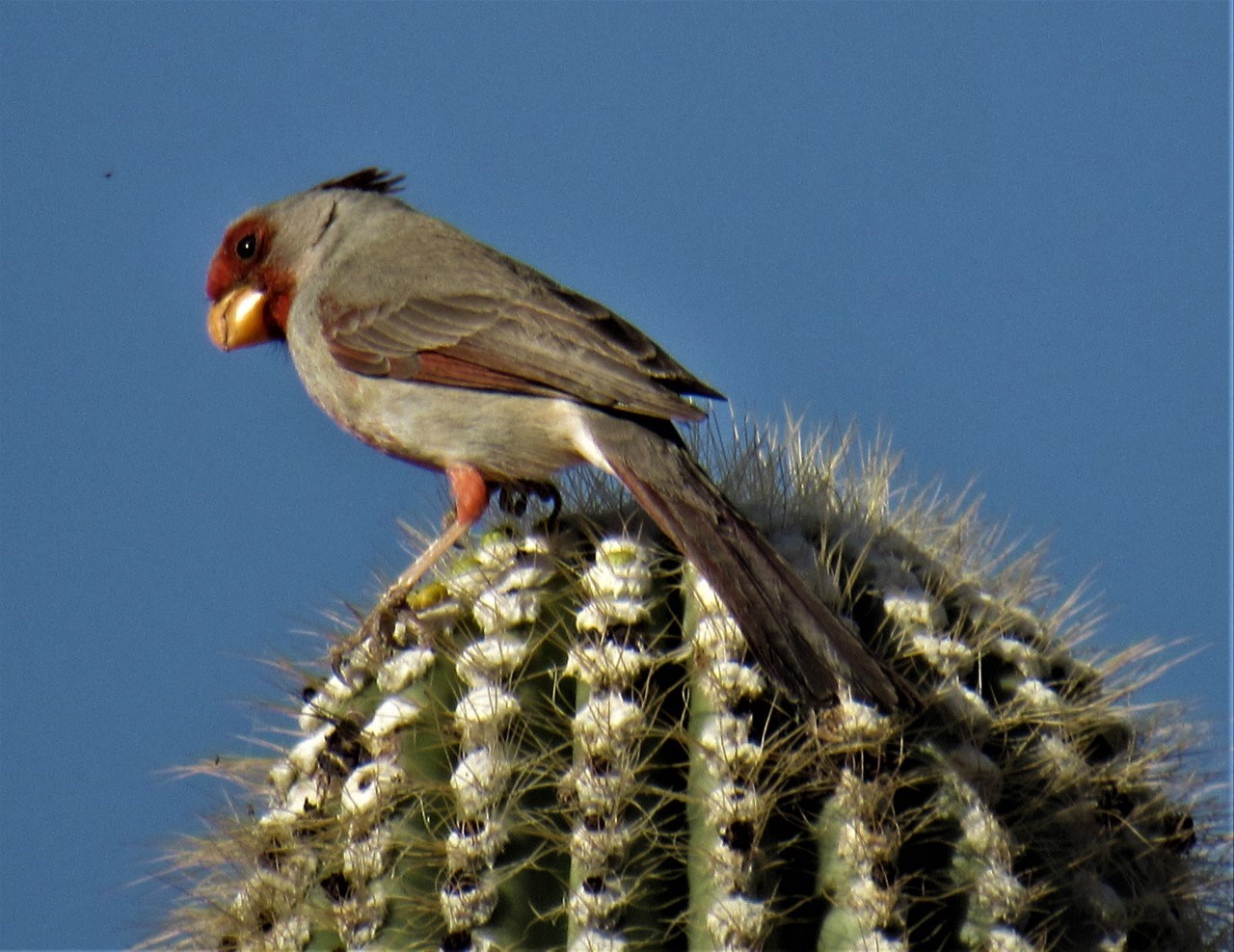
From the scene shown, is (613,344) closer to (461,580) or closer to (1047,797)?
(461,580)

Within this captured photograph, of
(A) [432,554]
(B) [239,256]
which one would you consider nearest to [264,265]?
(B) [239,256]

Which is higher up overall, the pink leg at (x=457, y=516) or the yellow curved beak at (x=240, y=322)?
the yellow curved beak at (x=240, y=322)

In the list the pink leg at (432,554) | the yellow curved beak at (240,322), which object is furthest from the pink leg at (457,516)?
the yellow curved beak at (240,322)

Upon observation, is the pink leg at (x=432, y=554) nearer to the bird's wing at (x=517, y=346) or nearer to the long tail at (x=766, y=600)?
the bird's wing at (x=517, y=346)

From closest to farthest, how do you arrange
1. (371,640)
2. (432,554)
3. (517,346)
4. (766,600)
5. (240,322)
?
(766,600) < (371,640) < (432,554) < (517,346) < (240,322)

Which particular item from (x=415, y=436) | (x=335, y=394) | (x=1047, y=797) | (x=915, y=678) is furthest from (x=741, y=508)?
(x=335, y=394)

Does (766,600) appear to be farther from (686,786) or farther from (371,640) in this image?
(371,640)

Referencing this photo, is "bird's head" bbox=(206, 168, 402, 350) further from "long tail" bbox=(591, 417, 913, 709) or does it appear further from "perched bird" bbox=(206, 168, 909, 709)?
"long tail" bbox=(591, 417, 913, 709)
